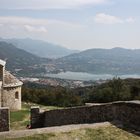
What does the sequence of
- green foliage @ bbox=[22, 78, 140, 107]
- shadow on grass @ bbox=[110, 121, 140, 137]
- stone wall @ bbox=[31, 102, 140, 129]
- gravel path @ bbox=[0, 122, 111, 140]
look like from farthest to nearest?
1. green foliage @ bbox=[22, 78, 140, 107]
2. stone wall @ bbox=[31, 102, 140, 129]
3. shadow on grass @ bbox=[110, 121, 140, 137]
4. gravel path @ bbox=[0, 122, 111, 140]

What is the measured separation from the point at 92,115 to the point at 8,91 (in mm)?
20906

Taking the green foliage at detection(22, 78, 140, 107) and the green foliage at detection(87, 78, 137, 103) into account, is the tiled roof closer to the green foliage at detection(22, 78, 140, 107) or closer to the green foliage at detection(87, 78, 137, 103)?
the green foliage at detection(22, 78, 140, 107)

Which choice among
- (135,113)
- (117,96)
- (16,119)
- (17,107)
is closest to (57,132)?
(135,113)

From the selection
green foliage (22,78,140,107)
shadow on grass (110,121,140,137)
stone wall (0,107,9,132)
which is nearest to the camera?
shadow on grass (110,121,140,137)

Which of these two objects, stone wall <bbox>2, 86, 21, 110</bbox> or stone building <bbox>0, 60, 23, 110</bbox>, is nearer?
stone building <bbox>0, 60, 23, 110</bbox>

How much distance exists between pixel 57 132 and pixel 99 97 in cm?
4703

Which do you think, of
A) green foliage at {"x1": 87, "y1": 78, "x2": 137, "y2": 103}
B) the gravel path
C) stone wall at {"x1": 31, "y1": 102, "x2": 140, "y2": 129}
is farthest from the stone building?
the gravel path

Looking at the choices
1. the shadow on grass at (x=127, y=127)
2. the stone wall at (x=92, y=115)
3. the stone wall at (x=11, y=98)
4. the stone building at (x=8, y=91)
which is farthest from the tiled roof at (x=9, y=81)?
the shadow on grass at (x=127, y=127)

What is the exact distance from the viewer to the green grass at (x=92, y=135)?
12844mm

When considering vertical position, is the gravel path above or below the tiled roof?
below

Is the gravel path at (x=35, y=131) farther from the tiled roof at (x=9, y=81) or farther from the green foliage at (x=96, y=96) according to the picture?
the green foliage at (x=96, y=96)

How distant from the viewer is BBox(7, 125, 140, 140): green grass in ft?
42.1

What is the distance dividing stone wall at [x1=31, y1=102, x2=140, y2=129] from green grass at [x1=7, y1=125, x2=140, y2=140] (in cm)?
108

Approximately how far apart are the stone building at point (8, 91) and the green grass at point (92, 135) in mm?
23075
